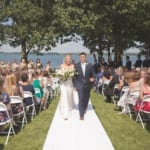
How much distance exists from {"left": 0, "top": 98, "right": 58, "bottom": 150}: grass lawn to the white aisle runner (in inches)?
7.7

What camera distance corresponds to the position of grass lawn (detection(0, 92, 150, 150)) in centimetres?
1075

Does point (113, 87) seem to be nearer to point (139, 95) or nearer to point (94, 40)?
point (139, 95)

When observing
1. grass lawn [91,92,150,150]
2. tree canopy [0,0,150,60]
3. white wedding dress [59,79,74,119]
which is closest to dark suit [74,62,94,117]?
white wedding dress [59,79,74,119]

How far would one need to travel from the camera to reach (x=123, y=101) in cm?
1592

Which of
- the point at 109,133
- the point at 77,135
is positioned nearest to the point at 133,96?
the point at 109,133

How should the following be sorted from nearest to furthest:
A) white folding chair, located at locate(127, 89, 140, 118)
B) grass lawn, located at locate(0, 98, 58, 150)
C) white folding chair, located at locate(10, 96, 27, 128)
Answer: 1. grass lawn, located at locate(0, 98, 58, 150)
2. white folding chair, located at locate(10, 96, 27, 128)
3. white folding chair, located at locate(127, 89, 140, 118)

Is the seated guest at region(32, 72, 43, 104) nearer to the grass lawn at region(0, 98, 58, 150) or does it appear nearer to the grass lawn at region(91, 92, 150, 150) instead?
the grass lawn at region(0, 98, 58, 150)

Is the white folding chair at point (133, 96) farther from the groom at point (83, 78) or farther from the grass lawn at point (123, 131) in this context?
the groom at point (83, 78)

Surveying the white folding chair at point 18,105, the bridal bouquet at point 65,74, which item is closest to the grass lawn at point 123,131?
the bridal bouquet at point 65,74

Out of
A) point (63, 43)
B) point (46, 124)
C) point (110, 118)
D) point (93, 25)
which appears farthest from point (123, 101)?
point (63, 43)

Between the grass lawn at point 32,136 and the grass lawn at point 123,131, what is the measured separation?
5.72 feet

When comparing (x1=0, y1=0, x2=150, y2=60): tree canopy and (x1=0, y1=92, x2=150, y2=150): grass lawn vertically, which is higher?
(x1=0, y1=0, x2=150, y2=60): tree canopy

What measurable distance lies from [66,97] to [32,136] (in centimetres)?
371

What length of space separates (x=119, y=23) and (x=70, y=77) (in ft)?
71.0
